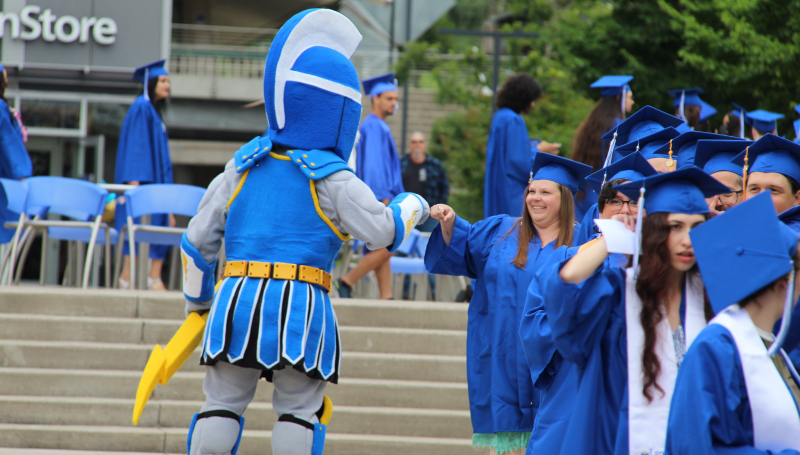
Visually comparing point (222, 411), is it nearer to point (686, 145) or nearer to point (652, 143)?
point (652, 143)

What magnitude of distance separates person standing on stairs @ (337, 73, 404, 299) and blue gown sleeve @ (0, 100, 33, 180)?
290 centimetres

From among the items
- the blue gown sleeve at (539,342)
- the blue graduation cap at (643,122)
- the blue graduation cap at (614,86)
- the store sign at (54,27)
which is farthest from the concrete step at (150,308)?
the store sign at (54,27)

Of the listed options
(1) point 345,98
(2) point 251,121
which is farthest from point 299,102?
(2) point 251,121

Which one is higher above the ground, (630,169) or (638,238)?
(630,169)

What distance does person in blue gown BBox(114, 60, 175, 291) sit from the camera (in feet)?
24.5

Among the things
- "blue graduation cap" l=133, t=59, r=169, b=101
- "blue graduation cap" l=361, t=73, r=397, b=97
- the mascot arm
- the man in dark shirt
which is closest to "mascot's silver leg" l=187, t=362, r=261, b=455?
the mascot arm

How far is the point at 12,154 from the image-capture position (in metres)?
7.25

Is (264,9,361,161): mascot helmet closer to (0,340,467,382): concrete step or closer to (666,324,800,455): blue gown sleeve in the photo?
(666,324,800,455): blue gown sleeve

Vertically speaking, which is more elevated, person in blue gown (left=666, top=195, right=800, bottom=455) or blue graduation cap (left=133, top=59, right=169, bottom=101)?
blue graduation cap (left=133, top=59, right=169, bottom=101)

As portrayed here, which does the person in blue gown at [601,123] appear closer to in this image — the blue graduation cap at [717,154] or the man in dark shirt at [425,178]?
the blue graduation cap at [717,154]

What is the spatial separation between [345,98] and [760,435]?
→ 2244 millimetres

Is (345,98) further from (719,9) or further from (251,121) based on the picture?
(251,121)

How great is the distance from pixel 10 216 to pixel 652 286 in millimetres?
6325

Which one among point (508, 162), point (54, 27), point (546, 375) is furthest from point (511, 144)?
point (54, 27)
